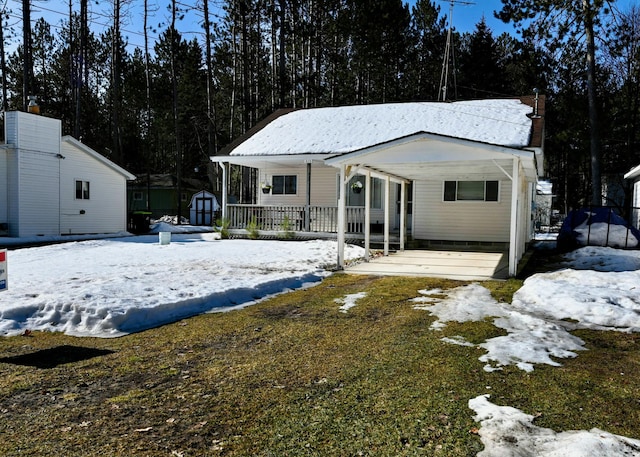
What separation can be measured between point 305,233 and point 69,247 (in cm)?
705

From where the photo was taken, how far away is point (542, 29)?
762 inches

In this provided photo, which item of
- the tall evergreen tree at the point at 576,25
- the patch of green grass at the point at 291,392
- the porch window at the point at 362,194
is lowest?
the patch of green grass at the point at 291,392

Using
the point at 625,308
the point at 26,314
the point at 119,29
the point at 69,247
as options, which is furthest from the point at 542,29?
the point at 119,29

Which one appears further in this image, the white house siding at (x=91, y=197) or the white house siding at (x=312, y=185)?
the white house siding at (x=91, y=197)

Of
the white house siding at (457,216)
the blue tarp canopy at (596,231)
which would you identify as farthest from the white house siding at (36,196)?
the blue tarp canopy at (596,231)

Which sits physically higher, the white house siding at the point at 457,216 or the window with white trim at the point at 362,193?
the window with white trim at the point at 362,193

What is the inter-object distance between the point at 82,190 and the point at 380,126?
12892 mm

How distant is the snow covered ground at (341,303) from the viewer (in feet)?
9.21

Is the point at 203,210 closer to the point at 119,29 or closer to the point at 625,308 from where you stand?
the point at 119,29

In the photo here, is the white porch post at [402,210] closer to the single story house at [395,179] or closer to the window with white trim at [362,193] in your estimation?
the single story house at [395,179]

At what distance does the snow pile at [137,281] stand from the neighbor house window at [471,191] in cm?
396

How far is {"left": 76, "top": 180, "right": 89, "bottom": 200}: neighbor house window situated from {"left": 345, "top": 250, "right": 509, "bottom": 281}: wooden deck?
14266 mm

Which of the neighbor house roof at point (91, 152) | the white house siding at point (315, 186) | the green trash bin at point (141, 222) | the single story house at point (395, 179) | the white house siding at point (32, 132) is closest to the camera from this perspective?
the single story house at point (395, 179)

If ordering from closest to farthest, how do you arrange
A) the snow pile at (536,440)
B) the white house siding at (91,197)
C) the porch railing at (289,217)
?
the snow pile at (536,440) → the porch railing at (289,217) → the white house siding at (91,197)
